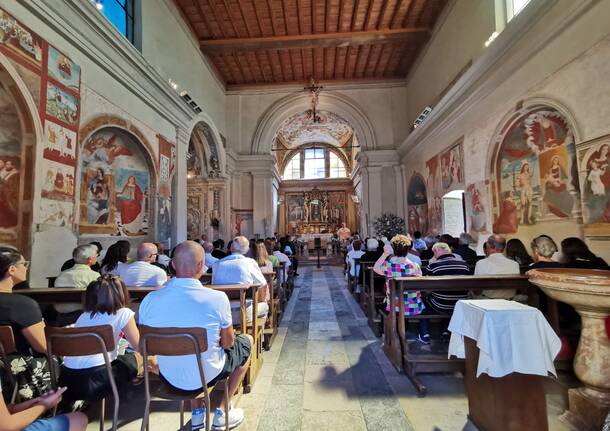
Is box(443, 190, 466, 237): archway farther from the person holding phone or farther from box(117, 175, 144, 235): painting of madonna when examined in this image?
the person holding phone

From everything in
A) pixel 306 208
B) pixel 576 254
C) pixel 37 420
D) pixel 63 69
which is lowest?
pixel 37 420

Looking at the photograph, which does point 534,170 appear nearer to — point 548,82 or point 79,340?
point 548,82

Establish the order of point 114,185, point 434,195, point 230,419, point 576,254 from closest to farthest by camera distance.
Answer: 1. point 230,419
2. point 576,254
3. point 114,185
4. point 434,195

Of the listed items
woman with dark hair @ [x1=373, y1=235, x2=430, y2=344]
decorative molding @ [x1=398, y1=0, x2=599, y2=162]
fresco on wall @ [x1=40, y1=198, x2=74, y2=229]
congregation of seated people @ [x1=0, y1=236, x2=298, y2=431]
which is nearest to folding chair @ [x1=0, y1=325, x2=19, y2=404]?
congregation of seated people @ [x1=0, y1=236, x2=298, y2=431]

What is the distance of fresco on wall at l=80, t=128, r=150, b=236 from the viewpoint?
498cm

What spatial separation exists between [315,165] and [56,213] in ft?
60.8

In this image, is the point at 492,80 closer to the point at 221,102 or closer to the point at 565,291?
the point at 565,291

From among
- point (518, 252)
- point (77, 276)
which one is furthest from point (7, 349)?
point (518, 252)

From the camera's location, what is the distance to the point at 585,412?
6.82 ft

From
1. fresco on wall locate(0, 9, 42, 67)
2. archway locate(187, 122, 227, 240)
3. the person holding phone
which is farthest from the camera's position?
archway locate(187, 122, 227, 240)

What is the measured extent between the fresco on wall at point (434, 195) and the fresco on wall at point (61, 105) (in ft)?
24.7

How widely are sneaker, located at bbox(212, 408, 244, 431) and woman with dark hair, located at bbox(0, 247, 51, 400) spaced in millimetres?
1014

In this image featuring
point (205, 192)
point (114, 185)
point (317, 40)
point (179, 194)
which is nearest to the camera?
point (114, 185)

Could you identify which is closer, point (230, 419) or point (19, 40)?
point (230, 419)
